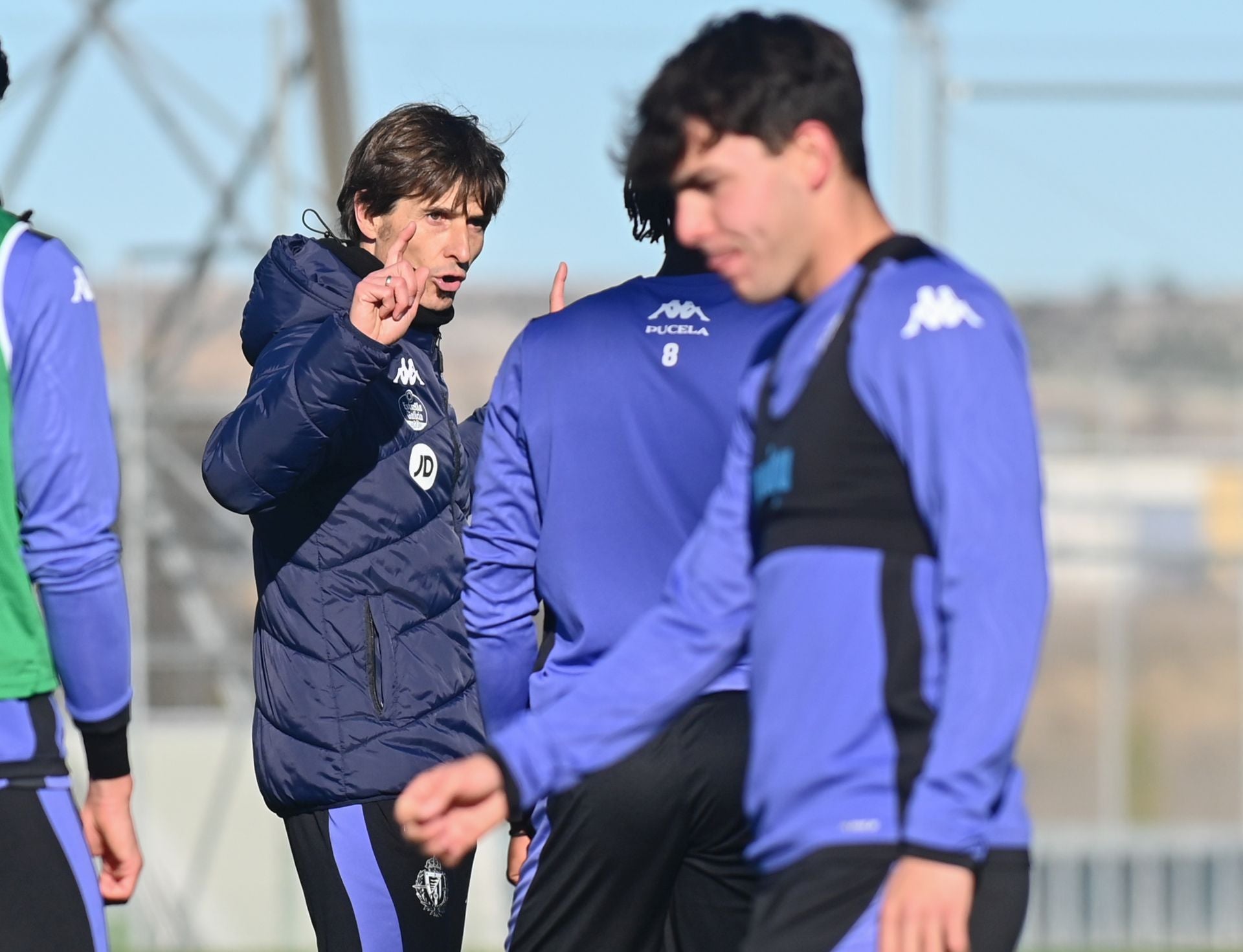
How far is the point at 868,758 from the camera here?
6.88ft

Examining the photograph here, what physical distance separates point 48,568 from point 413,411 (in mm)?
902

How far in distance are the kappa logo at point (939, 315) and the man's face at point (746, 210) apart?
0.17 m

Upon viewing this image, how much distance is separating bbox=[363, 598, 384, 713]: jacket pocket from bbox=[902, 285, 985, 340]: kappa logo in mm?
1389

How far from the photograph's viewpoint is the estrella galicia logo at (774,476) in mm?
2172

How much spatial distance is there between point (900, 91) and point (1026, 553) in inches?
455

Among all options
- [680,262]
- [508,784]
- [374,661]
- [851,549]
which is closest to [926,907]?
[851,549]

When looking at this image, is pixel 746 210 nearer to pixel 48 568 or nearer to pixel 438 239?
pixel 48 568

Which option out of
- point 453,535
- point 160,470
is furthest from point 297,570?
point 160,470

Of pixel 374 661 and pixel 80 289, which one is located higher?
pixel 80 289

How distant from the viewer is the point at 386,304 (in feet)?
10.1

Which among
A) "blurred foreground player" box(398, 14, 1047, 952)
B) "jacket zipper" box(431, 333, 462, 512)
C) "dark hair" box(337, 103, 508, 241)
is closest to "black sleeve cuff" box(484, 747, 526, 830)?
"blurred foreground player" box(398, 14, 1047, 952)

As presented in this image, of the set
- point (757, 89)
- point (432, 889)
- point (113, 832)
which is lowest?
point (432, 889)

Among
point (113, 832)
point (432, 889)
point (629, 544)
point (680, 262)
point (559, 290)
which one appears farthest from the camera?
point (559, 290)

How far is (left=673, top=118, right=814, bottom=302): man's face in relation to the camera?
2.16 metres
